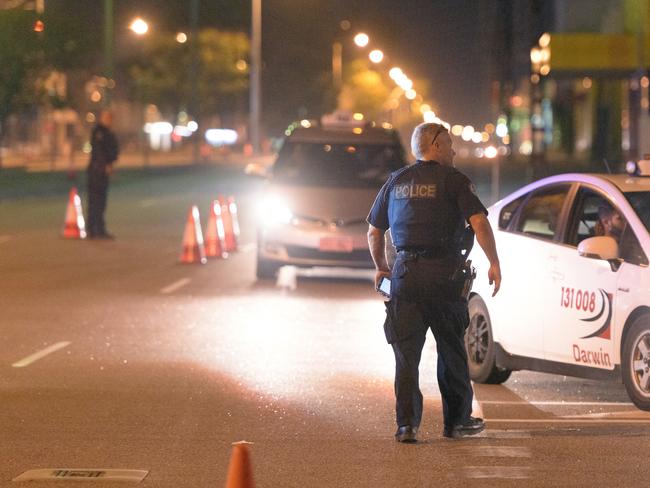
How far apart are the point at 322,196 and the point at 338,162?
3.73 feet

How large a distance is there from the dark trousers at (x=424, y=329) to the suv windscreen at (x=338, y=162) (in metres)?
9.93

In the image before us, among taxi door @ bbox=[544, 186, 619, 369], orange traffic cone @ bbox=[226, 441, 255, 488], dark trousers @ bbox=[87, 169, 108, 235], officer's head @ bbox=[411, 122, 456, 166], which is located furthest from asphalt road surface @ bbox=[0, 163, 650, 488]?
dark trousers @ bbox=[87, 169, 108, 235]

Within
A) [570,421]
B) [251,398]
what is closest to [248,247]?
[251,398]

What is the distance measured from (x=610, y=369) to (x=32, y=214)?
23586 millimetres

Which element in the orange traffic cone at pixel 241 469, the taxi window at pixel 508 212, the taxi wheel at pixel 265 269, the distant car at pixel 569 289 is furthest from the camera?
the taxi wheel at pixel 265 269

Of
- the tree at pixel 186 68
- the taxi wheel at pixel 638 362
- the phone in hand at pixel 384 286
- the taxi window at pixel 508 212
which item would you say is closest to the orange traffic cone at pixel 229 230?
the taxi window at pixel 508 212

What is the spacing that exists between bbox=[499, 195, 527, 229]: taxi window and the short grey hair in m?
2.76

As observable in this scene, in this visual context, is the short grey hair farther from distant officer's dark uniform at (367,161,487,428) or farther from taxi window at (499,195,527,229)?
taxi window at (499,195,527,229)

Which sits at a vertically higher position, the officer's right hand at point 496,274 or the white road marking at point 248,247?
the officer's right hand at point 496,274

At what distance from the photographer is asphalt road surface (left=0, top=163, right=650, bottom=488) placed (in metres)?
7.39

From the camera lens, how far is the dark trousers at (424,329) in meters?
7.80

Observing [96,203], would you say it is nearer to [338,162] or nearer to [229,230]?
[229,230]

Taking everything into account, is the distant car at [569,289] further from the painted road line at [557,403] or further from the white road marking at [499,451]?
the white road marking at [499,451]

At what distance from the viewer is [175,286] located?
17.0 m
